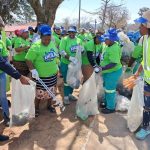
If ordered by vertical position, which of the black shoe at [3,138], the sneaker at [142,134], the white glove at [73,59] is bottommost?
the black shoe at [3,138]

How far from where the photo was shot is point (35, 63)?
4.99 metres

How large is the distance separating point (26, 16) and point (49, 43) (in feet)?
81.0

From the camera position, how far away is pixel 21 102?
461cm

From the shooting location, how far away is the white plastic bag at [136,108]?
180 inches

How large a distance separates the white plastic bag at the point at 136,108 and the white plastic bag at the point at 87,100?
824 millimetres

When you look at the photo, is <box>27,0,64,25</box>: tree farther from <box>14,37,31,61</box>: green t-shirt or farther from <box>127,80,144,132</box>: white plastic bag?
<box>127,80,144,132</box>: white plastic bag

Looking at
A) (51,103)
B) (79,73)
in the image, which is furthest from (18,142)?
(79,73)

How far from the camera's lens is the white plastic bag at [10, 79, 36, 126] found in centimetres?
453

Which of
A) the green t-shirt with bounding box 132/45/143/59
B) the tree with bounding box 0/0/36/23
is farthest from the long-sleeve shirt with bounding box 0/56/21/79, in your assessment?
the tree with bounding box 0/0/36/23

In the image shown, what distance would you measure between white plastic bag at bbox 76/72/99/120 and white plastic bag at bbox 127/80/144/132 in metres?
0.82

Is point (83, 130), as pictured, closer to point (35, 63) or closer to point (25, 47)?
point (35, 63)

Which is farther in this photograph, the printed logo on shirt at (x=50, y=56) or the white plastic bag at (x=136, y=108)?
the printed logo on shirt at (x=50, y=56)

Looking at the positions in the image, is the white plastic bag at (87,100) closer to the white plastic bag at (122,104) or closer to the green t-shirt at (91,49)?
the white plastic bag at (122,104)

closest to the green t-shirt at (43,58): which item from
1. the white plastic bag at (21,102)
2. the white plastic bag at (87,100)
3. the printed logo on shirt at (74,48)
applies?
the white plastic bag at (21,102)
